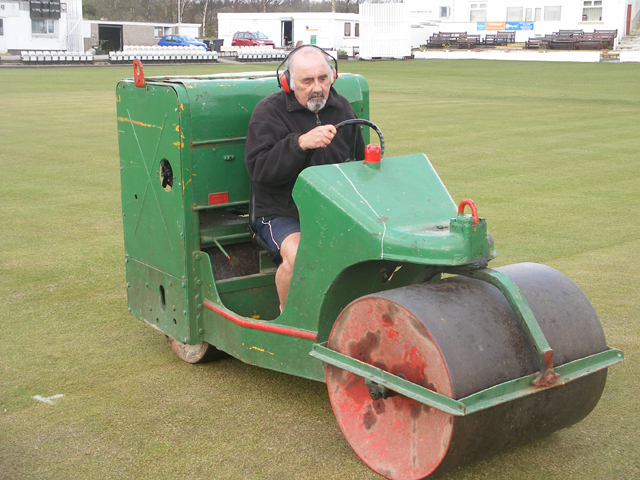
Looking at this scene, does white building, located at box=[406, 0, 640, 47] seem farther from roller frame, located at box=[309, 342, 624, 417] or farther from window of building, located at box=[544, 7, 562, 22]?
roller frame, located at box=[309, 342, 624, 417]

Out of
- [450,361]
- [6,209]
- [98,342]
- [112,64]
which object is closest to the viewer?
[450,361]

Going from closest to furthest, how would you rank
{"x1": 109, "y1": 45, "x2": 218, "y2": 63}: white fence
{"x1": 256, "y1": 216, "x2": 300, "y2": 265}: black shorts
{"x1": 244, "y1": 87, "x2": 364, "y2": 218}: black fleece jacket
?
{"x1": 244, "y1": 87, "x2": 364, "y2": 218}: black fleece jacket, {"x1": 256, "y1": 216, "x2": 300, "y2": 265}: black shorts, {"x1": 109, "y1": 45, "x2": 218, "y2": 63}: white fence

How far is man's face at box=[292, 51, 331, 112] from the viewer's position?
12.1 ft

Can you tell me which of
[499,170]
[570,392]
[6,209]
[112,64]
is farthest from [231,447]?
[112,64]

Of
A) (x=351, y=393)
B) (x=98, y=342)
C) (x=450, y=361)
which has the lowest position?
(x=98, y=342)

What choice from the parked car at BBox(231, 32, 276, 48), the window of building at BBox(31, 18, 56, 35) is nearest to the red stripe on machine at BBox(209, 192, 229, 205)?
the parked car at BBox(231, 32, 276, 48)

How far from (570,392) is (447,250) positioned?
28.8 inches

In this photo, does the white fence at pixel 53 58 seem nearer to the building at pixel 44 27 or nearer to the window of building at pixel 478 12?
the building at pixel 44 27

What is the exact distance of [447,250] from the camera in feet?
9.28

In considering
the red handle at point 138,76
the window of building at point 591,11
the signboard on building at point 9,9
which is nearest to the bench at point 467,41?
the window of building at point 591,11

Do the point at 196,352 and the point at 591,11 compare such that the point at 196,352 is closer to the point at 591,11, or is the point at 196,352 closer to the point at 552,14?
the point at 591,11

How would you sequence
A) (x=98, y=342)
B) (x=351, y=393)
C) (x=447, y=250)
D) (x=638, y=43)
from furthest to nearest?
(x=638, y=43) < (x=98, y=342) < (x=351, y=393) < (x=447, y=250)

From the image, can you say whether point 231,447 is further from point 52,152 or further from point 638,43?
point 638,43

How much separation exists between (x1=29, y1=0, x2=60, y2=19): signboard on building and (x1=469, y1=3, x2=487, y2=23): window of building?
3155 cm
